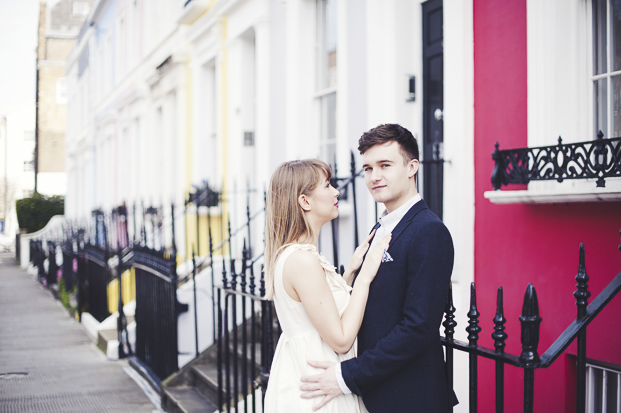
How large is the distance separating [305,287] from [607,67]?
2501mm

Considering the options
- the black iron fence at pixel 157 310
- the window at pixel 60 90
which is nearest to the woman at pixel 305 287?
the black iron fence at pixel 157 310

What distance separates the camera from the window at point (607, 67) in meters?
3.53

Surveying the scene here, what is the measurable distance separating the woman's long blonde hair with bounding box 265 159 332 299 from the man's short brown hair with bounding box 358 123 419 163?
23 centimetres

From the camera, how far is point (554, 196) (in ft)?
11.5

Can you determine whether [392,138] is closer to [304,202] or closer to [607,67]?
[304,202]

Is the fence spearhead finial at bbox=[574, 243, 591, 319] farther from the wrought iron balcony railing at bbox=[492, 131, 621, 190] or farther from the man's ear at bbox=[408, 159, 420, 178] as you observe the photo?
the wrought iron balcony railing at bbox=[492, 131, 621, 190]

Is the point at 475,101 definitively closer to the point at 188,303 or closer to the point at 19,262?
the point at 188,303

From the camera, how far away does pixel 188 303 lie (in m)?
7.26

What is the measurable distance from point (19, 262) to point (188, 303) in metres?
19.6

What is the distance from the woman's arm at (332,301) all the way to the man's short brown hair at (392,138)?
1.14 feet

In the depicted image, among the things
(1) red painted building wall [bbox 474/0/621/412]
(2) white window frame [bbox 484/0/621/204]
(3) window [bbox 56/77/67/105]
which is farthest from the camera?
(3) window [bbox 56/77/67/105]

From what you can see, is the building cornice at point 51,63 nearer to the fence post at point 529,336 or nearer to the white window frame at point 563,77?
the white window frame at point 563,77

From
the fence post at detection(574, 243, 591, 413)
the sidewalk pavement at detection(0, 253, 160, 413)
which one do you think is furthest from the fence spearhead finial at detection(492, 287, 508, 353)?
the sidewalk pavement at detection(0, 253, 160, 413)

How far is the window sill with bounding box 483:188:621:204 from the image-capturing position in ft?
10.3
